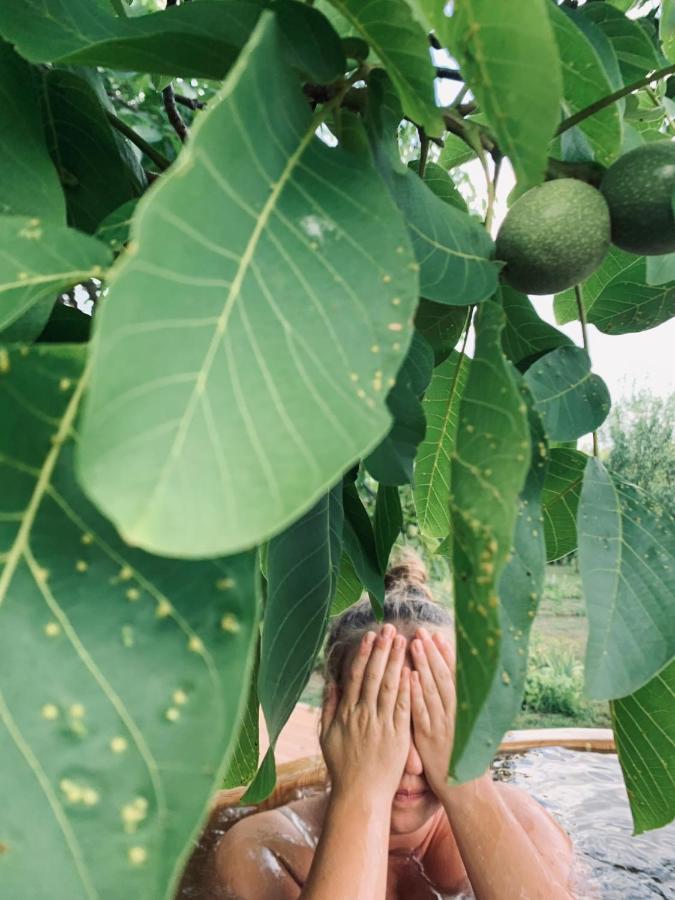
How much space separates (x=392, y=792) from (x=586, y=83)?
1129mm

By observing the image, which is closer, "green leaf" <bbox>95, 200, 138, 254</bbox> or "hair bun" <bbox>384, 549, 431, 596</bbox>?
"green leaf" <bbox>95, 200, 138, 254</bbox>

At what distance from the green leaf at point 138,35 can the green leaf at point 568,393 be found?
18 cm

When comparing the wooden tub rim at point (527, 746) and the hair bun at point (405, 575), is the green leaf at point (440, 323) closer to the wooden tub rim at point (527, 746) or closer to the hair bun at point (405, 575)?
the hair bun at point (405, 575)

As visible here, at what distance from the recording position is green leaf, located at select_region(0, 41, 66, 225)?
30 cm

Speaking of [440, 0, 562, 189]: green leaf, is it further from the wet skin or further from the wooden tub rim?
the wooden tub rim

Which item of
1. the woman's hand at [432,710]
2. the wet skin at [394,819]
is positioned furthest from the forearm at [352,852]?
the woman's hand at [432,710]

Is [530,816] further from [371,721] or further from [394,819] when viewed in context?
[371,721]

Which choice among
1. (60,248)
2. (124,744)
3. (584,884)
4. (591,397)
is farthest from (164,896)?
(584,884)

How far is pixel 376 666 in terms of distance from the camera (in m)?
1.34

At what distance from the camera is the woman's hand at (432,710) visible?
128 cm

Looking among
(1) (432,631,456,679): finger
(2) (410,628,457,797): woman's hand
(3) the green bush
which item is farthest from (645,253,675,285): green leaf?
(3) the green bush

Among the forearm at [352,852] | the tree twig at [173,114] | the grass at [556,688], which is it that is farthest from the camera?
the grass at [556,688]

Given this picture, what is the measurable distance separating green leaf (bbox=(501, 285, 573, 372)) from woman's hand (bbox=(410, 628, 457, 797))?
2.99ft

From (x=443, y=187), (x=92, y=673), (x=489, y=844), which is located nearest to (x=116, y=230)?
(x=92, y=673)
